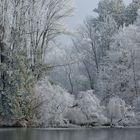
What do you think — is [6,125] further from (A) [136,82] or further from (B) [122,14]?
(B) [122,14]

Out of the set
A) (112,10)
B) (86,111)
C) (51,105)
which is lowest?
(86,111)

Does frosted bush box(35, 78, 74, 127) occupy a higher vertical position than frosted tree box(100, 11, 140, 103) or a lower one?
lower

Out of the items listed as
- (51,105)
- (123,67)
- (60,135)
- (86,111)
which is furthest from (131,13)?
(60,135)

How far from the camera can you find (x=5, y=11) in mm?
33188

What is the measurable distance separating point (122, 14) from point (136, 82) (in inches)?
619

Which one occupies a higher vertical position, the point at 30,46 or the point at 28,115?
the point at 30,46

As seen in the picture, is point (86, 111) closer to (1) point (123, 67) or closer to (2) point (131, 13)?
(1) point (123, 67)

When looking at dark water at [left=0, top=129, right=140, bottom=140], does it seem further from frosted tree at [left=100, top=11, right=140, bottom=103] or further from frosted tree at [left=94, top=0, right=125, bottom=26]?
frosted tree at [left=94, top=0, right=125, bottom=26]

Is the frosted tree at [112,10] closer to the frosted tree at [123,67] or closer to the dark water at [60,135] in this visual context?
the frosted tree at [123,67]

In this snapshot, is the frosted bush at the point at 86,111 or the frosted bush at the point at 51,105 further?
the frosted bush at the point at 86,111

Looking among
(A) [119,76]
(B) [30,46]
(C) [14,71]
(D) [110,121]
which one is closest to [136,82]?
(A) [119,76]

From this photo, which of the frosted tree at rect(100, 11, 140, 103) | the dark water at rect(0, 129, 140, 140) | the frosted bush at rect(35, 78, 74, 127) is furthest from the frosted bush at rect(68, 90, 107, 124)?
the dark water at rect(0, 129, 140, 140)

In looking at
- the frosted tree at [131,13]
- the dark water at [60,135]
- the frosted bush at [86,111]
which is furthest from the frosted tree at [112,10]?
the dark water at [60,135]

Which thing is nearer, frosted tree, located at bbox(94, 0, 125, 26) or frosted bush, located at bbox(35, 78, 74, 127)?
frosted bush, located at bbox(35, 78, 74, 127)
